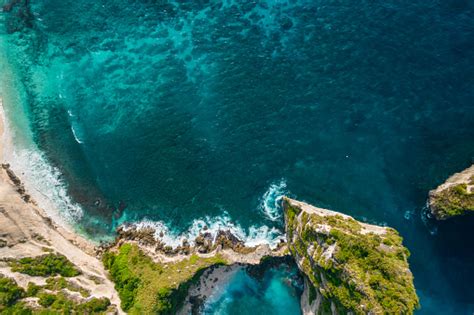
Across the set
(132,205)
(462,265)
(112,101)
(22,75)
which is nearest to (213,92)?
(112,101)

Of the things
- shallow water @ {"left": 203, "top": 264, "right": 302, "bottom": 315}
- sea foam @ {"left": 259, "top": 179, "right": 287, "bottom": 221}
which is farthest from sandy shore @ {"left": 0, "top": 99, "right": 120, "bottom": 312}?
sea foam @ {"left": 259, "top": 179, "right": 287, "bottom": 221}

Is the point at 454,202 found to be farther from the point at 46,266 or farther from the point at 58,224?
the point at 58,224

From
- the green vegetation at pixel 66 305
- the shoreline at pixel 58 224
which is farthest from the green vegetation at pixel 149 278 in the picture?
the shoreline at pixel 58 224

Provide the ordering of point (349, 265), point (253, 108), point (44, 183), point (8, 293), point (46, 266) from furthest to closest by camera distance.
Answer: point (253, 108) → point (44, 183) → point (46, 266) → point (8, 293) → point (349, 265)

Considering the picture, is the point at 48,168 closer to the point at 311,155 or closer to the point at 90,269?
the point at 90,269

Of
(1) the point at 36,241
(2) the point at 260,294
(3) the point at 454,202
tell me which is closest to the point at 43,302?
(1) the point at 36,241

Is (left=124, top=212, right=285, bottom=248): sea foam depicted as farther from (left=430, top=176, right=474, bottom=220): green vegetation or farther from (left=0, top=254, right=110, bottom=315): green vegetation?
(left=430, top=176, right=474, bottom=220): green vegetation
